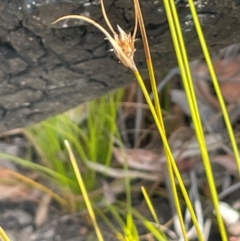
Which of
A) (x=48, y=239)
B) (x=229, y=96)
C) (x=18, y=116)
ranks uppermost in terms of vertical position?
(x=18, y=116)

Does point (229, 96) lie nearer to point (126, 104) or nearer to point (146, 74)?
point (126, 104)

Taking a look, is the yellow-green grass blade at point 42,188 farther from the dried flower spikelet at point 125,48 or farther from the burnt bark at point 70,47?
the dried flower spikelet at point 125,48

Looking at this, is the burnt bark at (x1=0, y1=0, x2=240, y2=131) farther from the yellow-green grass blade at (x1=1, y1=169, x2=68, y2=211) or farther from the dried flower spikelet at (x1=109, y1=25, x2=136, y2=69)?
the yellow-green grass blade at (x1=1, y1=169, x2=68, y2=211)

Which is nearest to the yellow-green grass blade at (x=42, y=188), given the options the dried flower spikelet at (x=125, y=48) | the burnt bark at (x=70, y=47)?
the burnt bark at (x=70, y=47)

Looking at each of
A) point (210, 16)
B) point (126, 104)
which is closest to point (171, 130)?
point (126, 104)

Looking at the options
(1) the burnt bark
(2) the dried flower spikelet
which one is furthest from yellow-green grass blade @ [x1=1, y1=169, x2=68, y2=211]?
(2) the dried flower spikelet

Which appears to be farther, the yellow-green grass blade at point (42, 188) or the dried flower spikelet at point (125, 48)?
the yellow-green grass blade at point (42, 188)

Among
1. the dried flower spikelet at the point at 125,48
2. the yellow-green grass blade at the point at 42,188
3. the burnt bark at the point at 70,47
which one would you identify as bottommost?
the yellow-green grass blade at the point at 42,188

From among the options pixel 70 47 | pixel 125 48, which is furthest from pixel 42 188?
pixel 125 48

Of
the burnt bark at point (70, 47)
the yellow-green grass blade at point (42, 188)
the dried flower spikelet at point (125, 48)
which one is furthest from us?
the yellow-green grass blade at point (42, 188)
